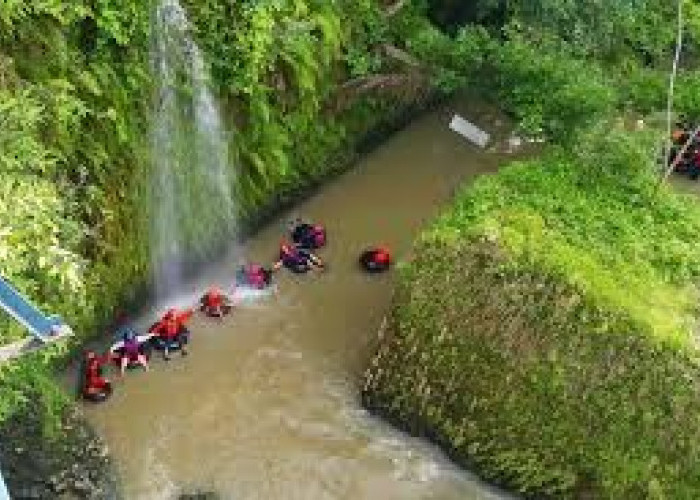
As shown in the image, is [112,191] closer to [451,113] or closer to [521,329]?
[521,329]

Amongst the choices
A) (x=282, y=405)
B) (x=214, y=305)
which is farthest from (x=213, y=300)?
(x=282, y=405)

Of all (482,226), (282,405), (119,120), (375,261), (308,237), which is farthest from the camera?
(308,237)

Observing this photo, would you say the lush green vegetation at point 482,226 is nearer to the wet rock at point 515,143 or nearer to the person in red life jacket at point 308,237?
the person in red life jacket at point 308,237

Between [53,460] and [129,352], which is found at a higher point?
[53,460]

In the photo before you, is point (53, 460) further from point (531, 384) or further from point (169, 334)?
point (531, 384)

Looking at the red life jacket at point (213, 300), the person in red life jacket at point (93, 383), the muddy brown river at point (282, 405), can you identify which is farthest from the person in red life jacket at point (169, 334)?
the person in red life jacket at point (93, 383)

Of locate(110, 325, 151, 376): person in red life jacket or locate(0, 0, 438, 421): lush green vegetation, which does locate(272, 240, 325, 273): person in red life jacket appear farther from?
locate(110, 325, 151, 376): person in red life jacket
